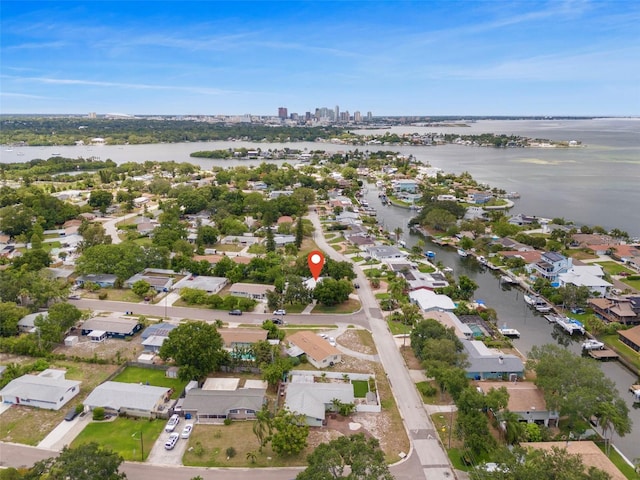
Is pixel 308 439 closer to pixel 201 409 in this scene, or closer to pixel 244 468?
pixel 244 468

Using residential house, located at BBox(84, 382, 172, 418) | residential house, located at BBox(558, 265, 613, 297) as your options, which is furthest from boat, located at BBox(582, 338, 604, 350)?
residential house, located at BBox(84, 382, 172, 418)

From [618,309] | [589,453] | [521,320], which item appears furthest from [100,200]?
[589,453]

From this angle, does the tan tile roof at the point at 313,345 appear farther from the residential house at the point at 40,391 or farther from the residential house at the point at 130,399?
the residential house at the point at 40,391

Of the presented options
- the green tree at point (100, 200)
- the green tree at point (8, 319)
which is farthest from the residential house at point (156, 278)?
the green tree at point (100, 200)

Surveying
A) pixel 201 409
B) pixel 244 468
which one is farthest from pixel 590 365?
pixel 201 409

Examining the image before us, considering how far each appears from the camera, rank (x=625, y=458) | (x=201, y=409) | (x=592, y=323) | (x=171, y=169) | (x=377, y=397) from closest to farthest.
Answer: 1. (x=625, y=458)
2. (x=201, y=409)
3. (x=377, y=397)
4. (x=592, y=323)
5. (x=171, y=169)

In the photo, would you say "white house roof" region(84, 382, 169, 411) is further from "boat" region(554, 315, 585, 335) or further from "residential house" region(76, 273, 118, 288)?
"boat" region(554, 315, 585, 335)
